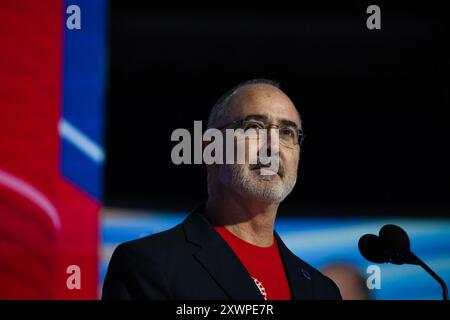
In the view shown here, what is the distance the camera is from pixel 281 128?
2.14m

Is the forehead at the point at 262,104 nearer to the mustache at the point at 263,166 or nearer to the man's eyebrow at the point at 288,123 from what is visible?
the man's eyebrow at the point at 288,123

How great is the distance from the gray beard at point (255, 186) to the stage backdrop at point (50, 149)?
136 cm

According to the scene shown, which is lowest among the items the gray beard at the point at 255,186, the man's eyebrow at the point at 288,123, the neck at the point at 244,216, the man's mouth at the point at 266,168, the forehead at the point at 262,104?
the neck at the point at 244,216

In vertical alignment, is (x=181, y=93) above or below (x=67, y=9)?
below

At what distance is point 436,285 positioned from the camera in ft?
11.0

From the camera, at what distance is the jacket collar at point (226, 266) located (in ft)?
6.15

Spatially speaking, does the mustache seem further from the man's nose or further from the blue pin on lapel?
the blue pin on lapel

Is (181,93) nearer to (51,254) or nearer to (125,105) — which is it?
(125,105)

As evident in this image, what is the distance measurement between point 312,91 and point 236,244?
1818 millimetres

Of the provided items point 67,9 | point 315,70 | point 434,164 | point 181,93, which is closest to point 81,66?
point 67,9

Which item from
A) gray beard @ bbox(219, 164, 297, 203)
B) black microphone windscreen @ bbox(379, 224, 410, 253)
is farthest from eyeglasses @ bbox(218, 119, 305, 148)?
black microphone windscreen @ bbox(379, 224, 410, 253)

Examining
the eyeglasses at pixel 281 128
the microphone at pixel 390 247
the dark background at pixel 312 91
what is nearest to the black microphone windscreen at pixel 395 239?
the microphone at pixel 390 247

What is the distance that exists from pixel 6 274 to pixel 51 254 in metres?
Result: 0.23

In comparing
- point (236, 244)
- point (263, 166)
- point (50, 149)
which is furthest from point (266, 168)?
point (50, 149)
